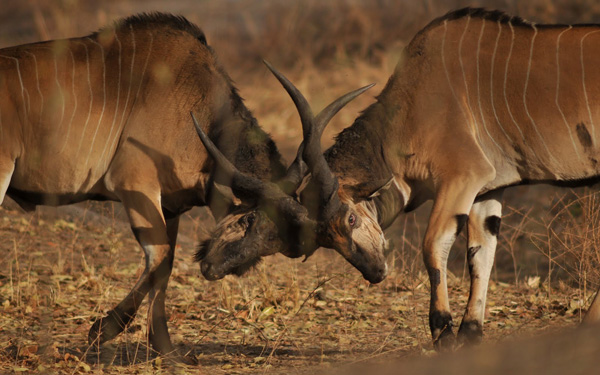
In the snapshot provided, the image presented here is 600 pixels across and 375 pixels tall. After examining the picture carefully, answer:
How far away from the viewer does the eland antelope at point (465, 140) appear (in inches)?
205

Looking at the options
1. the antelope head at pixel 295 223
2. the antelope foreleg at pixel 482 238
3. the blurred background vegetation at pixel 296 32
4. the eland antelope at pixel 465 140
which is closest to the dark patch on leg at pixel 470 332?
the eland antelope at pixel 465 140

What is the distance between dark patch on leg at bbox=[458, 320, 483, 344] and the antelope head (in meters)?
0.63

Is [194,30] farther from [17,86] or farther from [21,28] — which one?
[21,28]

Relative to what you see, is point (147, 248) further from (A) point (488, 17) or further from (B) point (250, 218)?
(A) point (488, 17)

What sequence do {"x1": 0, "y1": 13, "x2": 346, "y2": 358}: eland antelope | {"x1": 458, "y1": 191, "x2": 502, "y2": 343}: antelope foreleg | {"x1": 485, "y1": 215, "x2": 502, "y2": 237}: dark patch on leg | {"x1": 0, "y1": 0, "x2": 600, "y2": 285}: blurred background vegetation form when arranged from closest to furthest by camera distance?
{"x1": 0, "y1": 13, "x2": 346, "y2": 358}: eland antelope → {"x1": 458, "y1": 191, "x2": 502, "y2": 343}: antelope foreleg → {"x1": 485, "y1": 215, "x2": 502, "y2": 237}: dark patch on leg → {"x1": 0, "y1": 0, "x2": 600, "y2": 285}: blurred background vegetation

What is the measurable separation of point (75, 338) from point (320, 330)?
157 centimetres

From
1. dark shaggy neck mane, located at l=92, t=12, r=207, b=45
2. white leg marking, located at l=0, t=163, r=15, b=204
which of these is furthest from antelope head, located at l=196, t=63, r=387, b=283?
white leg marking, located at l=0, t=163, r=15, b=204

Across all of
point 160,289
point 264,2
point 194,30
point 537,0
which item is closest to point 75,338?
point 160,289

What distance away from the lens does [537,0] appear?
13.5 m

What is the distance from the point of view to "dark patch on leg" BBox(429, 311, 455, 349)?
494 centimetres

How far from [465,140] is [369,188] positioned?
Result: 0.64m

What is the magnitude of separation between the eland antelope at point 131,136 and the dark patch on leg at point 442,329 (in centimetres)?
112

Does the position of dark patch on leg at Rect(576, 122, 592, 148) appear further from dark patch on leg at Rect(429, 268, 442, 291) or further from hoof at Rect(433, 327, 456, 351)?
hoof at Rect(433, 327, 456, 351)

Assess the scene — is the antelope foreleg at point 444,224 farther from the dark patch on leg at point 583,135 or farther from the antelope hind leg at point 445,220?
the dark patch on leg at point 583,135
